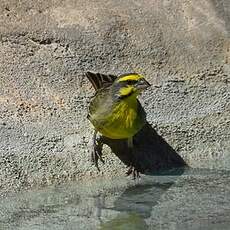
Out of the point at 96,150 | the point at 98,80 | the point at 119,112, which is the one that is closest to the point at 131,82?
the point at 119,112

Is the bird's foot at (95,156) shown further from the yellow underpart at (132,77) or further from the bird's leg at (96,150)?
the yellow underpart at (132,77)

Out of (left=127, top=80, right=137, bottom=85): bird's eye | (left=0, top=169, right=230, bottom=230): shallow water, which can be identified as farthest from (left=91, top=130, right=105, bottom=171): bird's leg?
(left=127, top=80, right=137, bottom=85): bird's eye

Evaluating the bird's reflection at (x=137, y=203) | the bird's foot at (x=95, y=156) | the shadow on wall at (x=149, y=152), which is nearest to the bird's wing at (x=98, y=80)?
the shadow on wall at (x=149, y=152)

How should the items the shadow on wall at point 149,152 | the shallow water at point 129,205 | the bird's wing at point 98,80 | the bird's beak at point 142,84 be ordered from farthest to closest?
the bird's wing at point 98,80 → the shadow on wall at point 149,152 → the bird's beak at point 142,84 → the shallow water at point 129,205

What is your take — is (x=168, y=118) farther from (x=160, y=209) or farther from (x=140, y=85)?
(x=160, y=209)

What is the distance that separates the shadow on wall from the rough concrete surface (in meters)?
0.03

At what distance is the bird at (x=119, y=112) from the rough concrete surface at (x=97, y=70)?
12 cm

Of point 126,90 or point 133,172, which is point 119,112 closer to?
point 126,90

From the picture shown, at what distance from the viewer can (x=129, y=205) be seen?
19.2 ft

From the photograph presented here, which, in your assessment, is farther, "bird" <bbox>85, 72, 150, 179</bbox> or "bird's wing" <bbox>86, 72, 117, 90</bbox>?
"bird's wing" <bbox>86, 72, 117, 90</bbox>

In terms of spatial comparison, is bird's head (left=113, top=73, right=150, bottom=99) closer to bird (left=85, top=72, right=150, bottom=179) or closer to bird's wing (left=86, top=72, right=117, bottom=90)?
bird (left=85, top=72, right=150, bottom=179)

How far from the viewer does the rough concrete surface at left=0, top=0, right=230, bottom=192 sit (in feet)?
20.5

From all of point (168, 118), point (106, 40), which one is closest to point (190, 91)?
point (168, 118)

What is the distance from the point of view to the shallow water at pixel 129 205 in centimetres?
551
